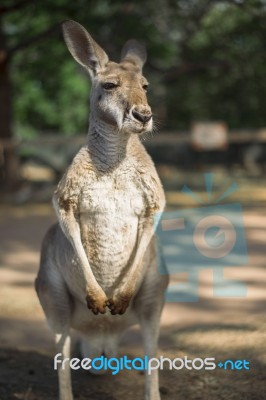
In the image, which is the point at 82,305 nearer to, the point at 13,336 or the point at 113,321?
the point at 113,321

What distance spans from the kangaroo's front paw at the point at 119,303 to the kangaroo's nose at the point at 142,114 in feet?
2.58

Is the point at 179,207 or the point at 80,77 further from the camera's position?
the point at 80,77

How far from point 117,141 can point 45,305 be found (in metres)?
0.90

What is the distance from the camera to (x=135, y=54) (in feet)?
11.0

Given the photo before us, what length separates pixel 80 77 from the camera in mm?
20594

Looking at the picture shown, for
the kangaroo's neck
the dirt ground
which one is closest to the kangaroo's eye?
the kangaroo's neck

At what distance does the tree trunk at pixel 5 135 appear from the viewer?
13.0 meters

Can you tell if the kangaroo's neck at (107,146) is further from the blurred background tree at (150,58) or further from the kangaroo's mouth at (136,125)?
the blurred background tree at (150,58)

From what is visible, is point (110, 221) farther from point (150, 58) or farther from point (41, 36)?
point (150, 58)

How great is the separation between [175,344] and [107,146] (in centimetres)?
183

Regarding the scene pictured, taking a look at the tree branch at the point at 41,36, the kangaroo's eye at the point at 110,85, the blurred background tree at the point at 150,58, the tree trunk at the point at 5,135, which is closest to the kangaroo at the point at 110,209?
the kangaroo's eye at the point at 110,85

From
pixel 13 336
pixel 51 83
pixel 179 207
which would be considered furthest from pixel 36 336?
pixel 51 83

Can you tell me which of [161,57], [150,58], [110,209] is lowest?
[110,209]

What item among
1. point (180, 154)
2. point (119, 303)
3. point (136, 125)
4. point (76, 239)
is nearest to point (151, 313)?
point (119, 303)
